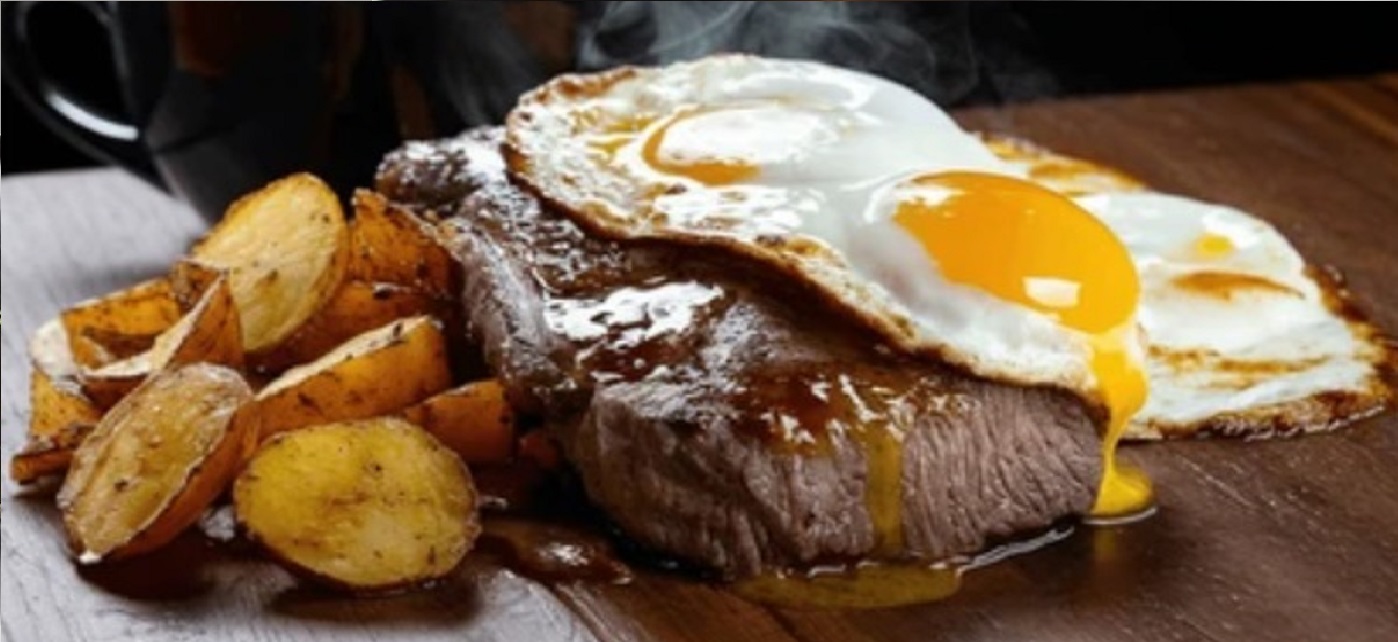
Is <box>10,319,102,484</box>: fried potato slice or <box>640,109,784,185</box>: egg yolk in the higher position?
<box>640,109,784,185</box>: egg yolk

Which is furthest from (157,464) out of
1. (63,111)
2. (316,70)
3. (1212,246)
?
(1212,246)

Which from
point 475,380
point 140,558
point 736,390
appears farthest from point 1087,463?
point 140,558

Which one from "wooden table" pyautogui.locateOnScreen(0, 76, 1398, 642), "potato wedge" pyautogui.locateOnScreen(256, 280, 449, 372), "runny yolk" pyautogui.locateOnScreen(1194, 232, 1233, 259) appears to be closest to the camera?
"wooden table" pyautogui.locateOnScreen(0, 76, 1398, 642)

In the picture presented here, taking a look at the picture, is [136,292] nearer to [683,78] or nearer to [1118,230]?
[683,78]

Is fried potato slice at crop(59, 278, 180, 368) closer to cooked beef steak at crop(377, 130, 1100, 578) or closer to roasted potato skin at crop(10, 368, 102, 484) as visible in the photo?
roasted potato skin at crop(10, 368, 102, 484)

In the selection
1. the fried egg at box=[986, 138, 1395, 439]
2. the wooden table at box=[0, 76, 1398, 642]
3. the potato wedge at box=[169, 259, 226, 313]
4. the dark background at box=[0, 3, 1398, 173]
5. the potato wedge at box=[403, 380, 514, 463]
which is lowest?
the dark background at box=[0, 3, 1398, 173]

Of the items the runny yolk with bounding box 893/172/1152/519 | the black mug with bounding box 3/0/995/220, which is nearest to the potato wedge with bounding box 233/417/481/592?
the runny yolk with bounding box 893/172/1152/519

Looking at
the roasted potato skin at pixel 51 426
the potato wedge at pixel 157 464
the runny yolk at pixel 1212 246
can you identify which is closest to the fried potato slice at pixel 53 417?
the roasted potato skin at pixel 51 426

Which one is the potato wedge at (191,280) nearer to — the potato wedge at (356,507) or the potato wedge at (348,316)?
the potato wedge at (348,316)
